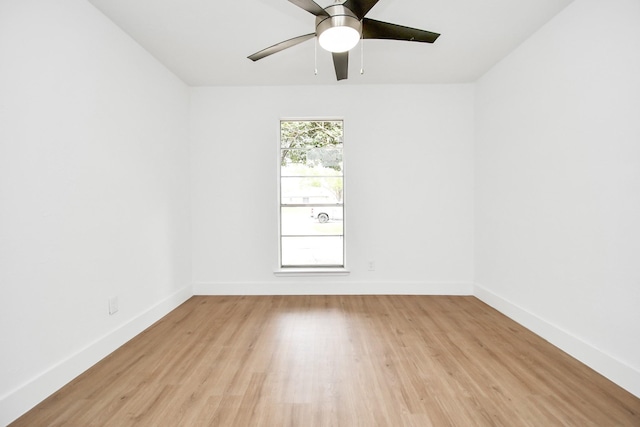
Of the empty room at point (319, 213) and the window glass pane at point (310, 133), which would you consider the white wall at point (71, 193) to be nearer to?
the empty room at point (319, 213)

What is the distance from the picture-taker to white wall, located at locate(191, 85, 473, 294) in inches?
156

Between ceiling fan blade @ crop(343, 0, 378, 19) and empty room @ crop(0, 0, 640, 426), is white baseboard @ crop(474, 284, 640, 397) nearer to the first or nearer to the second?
empty room @ crop(0, 0, 640, 426)

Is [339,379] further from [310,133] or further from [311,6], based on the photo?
[310,133]

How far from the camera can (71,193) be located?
84.6 inches

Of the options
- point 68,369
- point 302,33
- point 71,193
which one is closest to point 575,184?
point 302,33

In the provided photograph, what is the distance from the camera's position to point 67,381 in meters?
2.06

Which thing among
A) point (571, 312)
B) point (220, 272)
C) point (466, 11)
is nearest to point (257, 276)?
point (220, 272)

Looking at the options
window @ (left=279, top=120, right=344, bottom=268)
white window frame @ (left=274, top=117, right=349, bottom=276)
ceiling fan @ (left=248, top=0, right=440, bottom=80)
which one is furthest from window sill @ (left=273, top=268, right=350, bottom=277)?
ceiling fan @ (left=248, top=0, right=440, bottom=80)

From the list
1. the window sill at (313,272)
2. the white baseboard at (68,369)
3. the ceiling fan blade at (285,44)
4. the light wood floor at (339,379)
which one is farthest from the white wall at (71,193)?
the window sill at (313,272)

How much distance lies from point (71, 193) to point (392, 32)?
2.44 metres

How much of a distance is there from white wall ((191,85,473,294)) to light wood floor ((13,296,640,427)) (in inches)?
34.9

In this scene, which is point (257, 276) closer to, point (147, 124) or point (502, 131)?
point (147, 124)

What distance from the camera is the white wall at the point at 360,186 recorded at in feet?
13.0

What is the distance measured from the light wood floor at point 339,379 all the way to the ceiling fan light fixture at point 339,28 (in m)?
2.16
